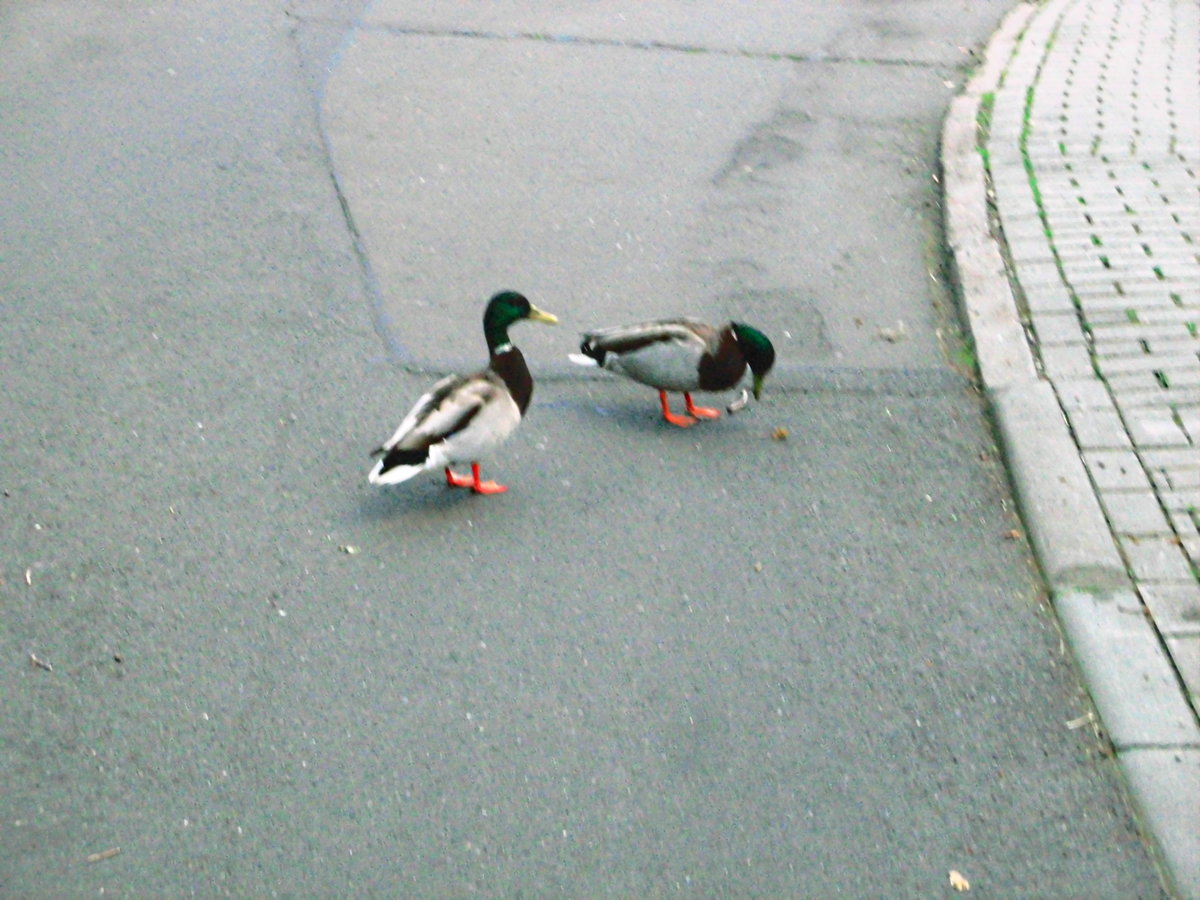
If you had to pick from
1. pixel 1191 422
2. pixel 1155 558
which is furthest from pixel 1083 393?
pixel 1155 558

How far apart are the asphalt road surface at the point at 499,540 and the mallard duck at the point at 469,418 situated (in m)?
0.26

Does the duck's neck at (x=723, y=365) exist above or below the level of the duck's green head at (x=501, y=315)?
below

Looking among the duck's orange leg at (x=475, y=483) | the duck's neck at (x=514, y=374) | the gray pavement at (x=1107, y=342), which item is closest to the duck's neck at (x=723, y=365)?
the duck's neck at (x=514, y=374)

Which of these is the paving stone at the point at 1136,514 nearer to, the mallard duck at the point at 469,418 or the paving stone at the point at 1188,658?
the paving stone at the point at 1188,658

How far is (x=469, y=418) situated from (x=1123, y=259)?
13.6ft

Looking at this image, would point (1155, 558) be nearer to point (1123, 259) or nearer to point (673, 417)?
point (673, 417)

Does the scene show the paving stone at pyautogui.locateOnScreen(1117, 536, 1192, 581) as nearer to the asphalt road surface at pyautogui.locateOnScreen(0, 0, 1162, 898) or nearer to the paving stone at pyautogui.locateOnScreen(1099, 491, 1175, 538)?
the paving stone at pyautogui.locateOnScreen(1099, 491, 1175, 538)

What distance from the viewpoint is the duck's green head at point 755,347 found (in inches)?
241

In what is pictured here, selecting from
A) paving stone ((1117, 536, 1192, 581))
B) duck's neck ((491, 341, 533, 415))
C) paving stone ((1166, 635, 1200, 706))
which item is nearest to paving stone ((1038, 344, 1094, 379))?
paving stone ((1117, 536, 1192, 581))

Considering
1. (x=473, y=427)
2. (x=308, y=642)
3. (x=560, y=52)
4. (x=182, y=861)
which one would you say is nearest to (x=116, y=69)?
(x=560, y=52)

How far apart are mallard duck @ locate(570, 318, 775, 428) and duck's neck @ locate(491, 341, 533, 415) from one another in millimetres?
543

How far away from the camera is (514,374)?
5.79m

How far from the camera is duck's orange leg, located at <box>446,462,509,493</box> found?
5707mm

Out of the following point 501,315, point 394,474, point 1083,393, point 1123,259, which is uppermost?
point 501,315
